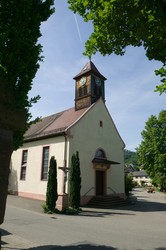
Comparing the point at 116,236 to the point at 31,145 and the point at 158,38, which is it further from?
the point at 31,145

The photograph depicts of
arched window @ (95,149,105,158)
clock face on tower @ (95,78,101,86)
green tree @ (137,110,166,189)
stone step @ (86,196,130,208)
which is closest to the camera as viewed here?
stone step @ (86,196,130,208)

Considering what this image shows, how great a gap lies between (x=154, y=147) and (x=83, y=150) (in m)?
20.8

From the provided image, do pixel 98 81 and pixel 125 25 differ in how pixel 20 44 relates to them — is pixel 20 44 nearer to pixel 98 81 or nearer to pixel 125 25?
pixel 125 25

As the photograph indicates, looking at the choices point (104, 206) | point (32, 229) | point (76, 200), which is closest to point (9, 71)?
point (32, 229)

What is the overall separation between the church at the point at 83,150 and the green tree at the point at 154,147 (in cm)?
1423

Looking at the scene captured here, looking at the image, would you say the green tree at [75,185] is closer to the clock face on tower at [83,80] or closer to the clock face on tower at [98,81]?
the clock face on tower at [83,80]

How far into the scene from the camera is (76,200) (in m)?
12.9

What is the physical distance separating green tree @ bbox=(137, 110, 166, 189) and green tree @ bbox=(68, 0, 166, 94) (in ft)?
93.1

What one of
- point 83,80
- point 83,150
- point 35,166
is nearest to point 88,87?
point 83,80

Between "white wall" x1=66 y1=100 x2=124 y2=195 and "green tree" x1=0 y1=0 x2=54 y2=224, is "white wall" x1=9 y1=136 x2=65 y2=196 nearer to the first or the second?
"white wall" x1=66 y1=100 x2=124 y2=195

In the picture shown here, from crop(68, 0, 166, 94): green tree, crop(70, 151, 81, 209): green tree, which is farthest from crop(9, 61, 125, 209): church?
crop(68, 0, 166, 94): green tree

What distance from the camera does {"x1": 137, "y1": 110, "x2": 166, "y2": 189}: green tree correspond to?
32.9 meters

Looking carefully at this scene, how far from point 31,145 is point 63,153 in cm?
522

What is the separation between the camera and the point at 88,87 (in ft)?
65.0
